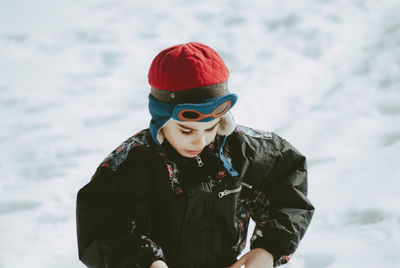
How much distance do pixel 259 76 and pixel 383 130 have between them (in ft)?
2.89

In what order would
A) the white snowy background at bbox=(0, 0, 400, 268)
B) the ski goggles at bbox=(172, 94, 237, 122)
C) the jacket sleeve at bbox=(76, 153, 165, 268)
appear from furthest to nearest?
1. the white snowy background at bbox=(0, 0, 400, 268)
2. the jacket sleeve at bbox=(76, 153, 165, 268)
3. the ski goggles at bbox=(172, 94, 237, 122)

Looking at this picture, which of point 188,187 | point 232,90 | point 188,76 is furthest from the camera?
point 232,90

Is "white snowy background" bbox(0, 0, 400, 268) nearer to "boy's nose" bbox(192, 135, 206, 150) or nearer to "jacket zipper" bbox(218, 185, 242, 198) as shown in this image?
"jacket zipper" bbox(218, 185, 242, 198)

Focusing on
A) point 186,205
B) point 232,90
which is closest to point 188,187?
point 186,205

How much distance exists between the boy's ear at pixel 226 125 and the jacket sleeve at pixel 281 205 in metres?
0.13

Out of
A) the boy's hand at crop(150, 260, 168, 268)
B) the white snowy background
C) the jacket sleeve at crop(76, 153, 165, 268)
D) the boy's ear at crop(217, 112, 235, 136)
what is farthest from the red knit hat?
the white snowy background

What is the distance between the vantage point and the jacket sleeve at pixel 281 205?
5.13 feet

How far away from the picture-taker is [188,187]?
59.0 inches

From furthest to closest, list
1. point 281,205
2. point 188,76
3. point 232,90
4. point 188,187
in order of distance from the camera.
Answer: point 232,90
point 281,205
point 188,187
point 188,76

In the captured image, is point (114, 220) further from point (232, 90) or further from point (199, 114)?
point (232, 90)

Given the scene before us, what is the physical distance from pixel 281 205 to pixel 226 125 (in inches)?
10.0

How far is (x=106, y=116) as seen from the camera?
332 centimetres

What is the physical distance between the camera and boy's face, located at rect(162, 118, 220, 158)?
4.77 feet

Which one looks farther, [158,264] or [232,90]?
[232,90]
